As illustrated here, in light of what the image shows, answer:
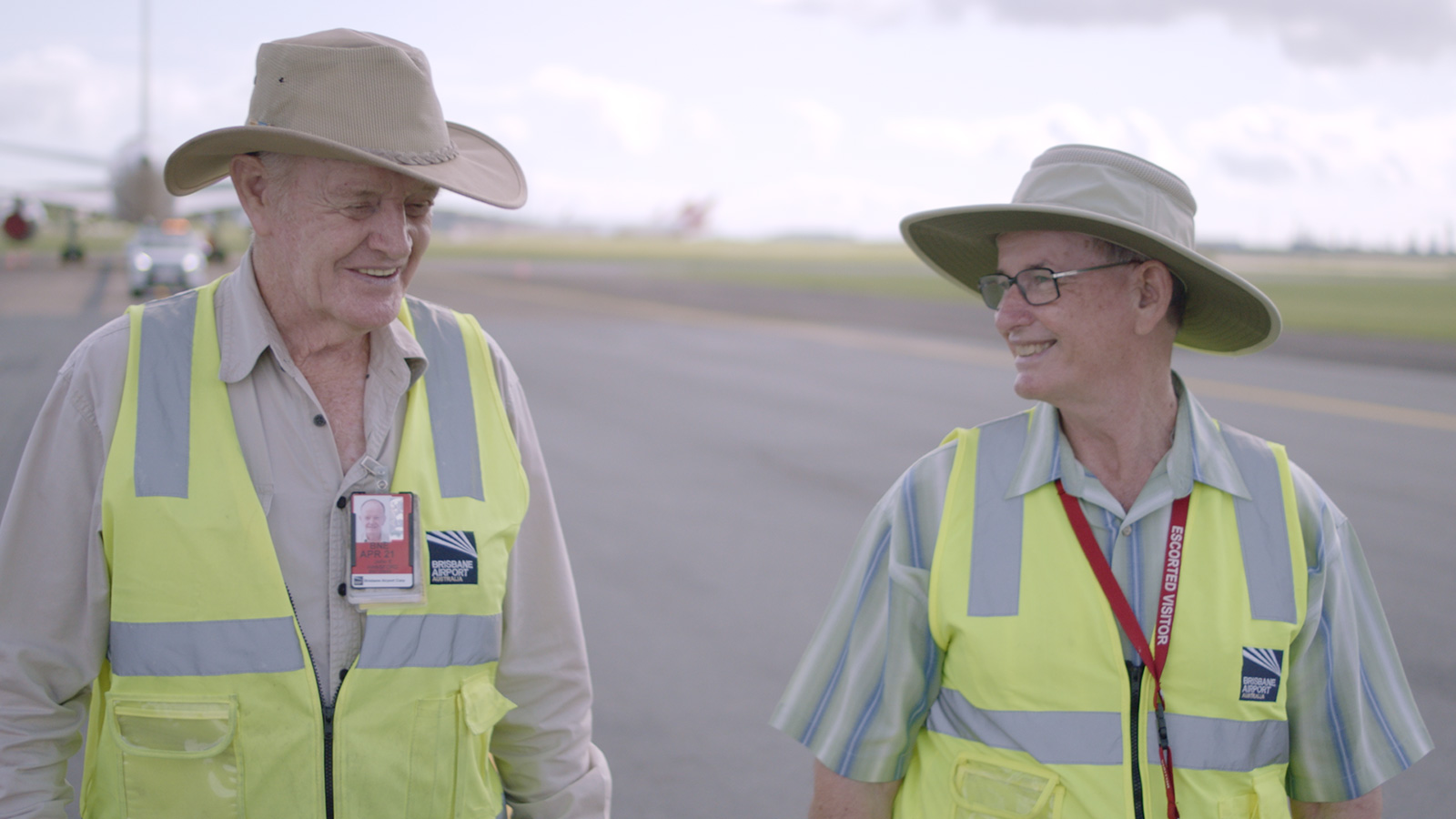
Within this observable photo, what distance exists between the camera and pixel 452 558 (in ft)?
6.90

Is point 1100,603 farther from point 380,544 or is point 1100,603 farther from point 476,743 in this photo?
point 380,544

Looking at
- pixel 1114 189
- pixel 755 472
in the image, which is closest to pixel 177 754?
pixel 1114 189

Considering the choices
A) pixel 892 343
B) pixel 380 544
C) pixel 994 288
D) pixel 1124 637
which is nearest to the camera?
pixel 380 544

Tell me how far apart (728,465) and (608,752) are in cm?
545

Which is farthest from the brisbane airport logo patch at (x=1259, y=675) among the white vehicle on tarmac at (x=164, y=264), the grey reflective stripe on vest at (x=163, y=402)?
the white vehicle on tarmac at (x=164, y=264)

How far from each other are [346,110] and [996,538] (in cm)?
144

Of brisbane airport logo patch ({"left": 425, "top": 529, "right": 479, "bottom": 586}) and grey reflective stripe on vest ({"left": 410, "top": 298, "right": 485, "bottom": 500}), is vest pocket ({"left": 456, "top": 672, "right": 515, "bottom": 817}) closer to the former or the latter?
brisbane airport logo patch ({"left": 425, "top": 529, "right": 479, "bottom": 586})

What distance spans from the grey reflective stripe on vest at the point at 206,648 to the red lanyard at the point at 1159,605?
4.72 feet

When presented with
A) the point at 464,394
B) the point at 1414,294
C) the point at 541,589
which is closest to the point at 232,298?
the point at 464,394

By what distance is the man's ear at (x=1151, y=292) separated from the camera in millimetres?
2418

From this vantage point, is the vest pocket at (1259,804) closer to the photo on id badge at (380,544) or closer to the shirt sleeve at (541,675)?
the shirt sleeve at (541,675)

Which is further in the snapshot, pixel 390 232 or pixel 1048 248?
pixel 1048 248

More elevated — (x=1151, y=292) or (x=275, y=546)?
(x=1151, y=292)

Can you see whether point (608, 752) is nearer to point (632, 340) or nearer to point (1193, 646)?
point (1193, 646)
